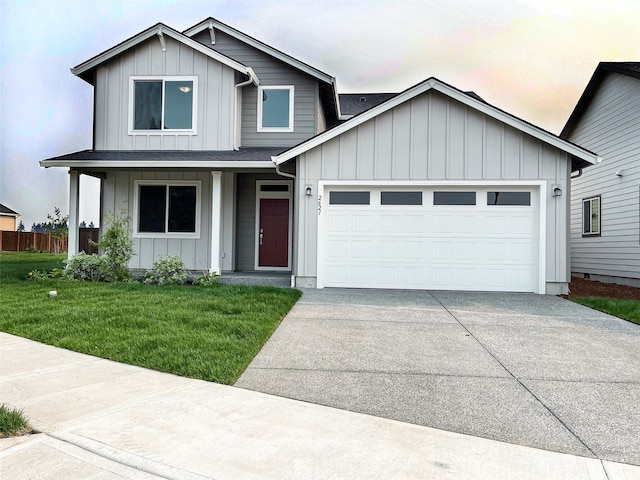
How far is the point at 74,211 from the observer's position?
449 inches

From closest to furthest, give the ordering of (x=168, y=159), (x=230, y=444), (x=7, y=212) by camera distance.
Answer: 1. (x=230, y=444)
2. (x=168, y=159)
3. (x=7, y=212)

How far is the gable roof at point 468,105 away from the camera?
30.6 feet

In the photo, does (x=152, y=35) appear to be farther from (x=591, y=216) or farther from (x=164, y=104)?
(x=591, y=216)

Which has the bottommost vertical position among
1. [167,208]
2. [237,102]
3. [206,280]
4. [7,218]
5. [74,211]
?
[206,280]

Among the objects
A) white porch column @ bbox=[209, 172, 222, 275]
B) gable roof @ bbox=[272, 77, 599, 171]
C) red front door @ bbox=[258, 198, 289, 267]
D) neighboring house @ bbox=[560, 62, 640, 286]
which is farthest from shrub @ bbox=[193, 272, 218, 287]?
neighboring house @ bbox=[560, 62, 640, 286]

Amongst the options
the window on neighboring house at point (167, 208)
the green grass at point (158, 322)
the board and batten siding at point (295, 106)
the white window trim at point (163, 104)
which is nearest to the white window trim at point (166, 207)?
the window on neighboring house at point (167, 208)

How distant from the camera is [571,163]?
9711mm

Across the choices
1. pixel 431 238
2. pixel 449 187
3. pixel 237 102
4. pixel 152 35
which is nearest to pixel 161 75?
pixel 152 35

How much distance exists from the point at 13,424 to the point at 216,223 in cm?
837

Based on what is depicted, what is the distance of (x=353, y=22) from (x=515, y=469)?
40.8 feet

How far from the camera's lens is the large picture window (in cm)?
1424

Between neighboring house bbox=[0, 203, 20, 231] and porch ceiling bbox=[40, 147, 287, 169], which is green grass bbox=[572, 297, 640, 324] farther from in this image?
neighboring house bbox=[0, 203, 20, 231]

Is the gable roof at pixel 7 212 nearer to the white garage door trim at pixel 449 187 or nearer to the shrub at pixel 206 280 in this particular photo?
the shrub at pixel 206 280

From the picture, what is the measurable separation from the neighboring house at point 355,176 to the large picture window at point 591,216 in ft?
17.6
